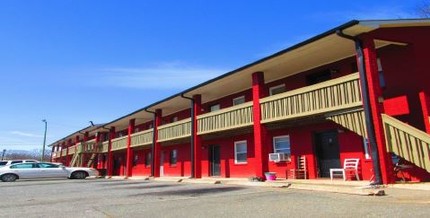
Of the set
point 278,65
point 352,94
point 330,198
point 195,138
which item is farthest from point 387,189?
point 195,138

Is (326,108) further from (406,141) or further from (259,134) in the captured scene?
(259,134)

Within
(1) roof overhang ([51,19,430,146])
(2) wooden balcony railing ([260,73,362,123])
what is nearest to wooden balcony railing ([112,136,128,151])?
(1) roof overhang ([51,19,430,146])

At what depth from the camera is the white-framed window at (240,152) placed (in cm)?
2272

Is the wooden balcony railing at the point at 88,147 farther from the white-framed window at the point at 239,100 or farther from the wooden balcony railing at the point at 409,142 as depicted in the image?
the wooden balcony railing at the point at 409,142

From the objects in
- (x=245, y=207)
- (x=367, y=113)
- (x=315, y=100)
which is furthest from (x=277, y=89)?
(x=245, y=207)

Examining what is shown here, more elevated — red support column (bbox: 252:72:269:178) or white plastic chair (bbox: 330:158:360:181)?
red support column (bbox: 252:72:269:178)

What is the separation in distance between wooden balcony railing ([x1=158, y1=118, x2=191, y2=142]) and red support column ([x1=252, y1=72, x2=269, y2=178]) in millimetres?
6573

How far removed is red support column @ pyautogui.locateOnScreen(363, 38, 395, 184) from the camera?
40.3 feet

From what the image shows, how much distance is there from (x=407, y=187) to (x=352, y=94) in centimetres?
372

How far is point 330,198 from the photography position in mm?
10219

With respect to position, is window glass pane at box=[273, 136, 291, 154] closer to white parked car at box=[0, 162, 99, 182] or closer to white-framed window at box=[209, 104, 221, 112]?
white-framed window at box=[209, 104, 221, 112]

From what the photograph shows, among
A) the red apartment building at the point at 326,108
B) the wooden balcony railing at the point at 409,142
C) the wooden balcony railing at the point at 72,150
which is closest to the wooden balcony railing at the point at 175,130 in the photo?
the red apartment building at the point at 326,108

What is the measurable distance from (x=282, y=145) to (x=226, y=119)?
10.5 feet

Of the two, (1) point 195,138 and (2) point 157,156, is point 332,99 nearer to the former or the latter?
(1) point 195,138
